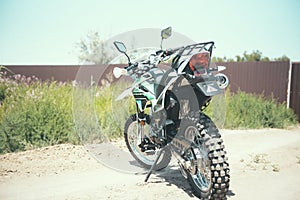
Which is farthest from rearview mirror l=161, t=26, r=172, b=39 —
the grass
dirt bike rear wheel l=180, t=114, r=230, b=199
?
the grass

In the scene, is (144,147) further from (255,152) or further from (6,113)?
(6,113)

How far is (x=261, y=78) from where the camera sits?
36.7ft

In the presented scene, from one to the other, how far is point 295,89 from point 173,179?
7.44 metres

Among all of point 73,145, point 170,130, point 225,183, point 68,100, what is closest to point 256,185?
point 225,183

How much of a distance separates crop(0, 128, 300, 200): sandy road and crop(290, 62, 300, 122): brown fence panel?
14.9 feet

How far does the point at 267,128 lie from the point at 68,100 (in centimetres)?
513

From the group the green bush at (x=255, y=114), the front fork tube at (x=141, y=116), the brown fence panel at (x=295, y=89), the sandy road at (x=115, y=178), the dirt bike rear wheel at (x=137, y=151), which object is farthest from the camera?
the brown fence panel at (x=295, y=89)

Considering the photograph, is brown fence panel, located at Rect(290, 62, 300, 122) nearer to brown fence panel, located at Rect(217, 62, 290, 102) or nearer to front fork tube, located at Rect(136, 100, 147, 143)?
brown fence panel, located at Rect(217, 62, 290, 102)

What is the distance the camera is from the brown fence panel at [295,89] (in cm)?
999

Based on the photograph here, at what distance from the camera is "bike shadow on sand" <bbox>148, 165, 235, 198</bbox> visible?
376cm

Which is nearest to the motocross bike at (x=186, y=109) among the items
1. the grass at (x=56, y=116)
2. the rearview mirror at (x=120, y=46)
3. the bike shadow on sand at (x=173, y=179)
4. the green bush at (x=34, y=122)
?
the rearview mirror at (x=120, y=46)

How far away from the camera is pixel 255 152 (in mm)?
5668

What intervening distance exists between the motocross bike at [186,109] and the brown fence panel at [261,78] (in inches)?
294

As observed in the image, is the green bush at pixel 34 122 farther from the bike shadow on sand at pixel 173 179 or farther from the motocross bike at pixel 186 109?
the motocross bike at pixel 186 109
